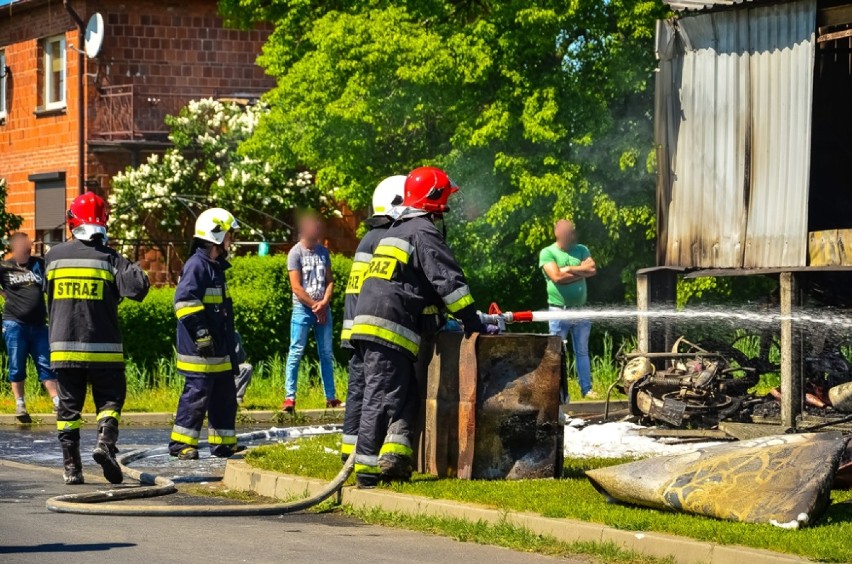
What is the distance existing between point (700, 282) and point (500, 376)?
12.7m

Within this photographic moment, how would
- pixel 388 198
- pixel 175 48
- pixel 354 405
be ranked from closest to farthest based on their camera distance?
pixel 354 405 < pixel 388 198 < pixel 175 48

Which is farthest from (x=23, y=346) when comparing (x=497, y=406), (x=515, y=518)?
(x=515, y=518)

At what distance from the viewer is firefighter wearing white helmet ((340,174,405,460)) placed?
10578 millimetres

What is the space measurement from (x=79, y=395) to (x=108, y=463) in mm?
568

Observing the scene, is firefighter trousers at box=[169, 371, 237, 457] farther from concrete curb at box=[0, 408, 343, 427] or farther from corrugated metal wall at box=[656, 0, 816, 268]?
corrugated metal wall at box=[656, 0, 816, 268]

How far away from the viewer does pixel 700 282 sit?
2236 cm

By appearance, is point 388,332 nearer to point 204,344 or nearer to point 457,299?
point 457,299

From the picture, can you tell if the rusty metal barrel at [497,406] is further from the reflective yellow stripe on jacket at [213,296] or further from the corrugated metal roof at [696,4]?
the corrugated metal roof at [696,4]

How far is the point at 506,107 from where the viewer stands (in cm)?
2233

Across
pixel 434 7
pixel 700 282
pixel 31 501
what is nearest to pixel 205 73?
pixel 434 7

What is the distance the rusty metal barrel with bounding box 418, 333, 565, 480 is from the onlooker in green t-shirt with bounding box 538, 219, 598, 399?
721 cm

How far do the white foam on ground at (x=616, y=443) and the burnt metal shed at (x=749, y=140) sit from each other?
1618 millimetres

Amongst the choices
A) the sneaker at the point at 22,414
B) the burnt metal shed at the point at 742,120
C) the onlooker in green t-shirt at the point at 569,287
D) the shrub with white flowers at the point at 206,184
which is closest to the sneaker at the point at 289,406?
the sneaker at the point at 22,414

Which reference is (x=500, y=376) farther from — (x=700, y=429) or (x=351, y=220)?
(x=351, y=220)
